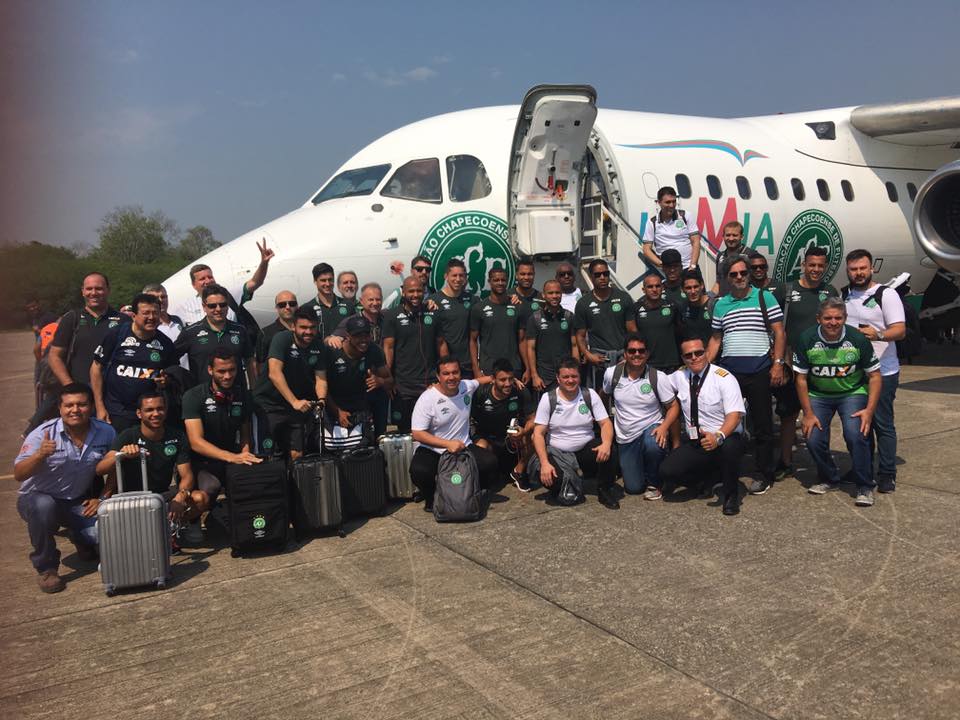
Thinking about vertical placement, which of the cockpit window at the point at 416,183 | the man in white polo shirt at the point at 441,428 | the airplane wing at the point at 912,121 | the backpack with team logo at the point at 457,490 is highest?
the airplane wing at the point at 912,121

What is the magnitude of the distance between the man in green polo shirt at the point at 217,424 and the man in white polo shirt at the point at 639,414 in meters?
2.95

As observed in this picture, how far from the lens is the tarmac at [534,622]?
3.46 m

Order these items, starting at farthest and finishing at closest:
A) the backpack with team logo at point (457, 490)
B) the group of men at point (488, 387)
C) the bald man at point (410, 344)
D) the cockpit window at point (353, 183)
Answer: the cockpit window at point (353, 183)
the bald man at point (410, 344)
the backpack with team logo at point (457, 490)
the group of men at point (488, 387)

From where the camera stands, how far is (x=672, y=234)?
9523 millimetres

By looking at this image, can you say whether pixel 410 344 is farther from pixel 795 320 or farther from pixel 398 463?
pixel 795 320

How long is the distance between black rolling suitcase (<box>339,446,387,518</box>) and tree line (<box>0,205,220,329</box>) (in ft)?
7.28

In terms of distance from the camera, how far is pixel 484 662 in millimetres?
3768

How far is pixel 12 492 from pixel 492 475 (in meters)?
4.65

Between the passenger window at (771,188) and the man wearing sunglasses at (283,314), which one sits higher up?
the passenger window at (771,188)

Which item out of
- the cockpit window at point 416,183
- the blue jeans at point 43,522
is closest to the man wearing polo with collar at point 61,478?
the blue jeans at point 43,522

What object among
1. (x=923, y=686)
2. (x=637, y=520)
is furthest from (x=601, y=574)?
(x=923, y=686)

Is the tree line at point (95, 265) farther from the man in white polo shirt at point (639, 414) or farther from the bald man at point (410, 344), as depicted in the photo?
the man in white polo shirt at point (639, 414)

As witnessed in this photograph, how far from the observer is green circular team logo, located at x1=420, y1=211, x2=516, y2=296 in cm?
900

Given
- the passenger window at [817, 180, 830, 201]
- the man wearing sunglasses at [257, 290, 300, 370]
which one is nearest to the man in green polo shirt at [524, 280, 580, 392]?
the man wearing sunglasses at [257, 290, 300, 370]
